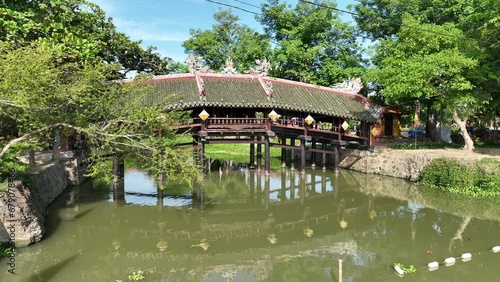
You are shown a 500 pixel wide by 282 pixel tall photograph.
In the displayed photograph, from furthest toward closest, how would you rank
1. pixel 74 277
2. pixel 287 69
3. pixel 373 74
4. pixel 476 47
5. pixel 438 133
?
pixel 287 69
pixel 438 133
pixel 373 74
pixel 476 47
pixel 74 277

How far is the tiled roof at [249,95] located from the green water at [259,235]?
15.5 feet

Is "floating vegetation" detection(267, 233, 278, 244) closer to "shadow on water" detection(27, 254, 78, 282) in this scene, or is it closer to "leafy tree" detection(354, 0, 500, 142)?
"shadow on water" detection(27, 254, 78, 282)

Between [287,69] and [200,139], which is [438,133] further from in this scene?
[200,139]

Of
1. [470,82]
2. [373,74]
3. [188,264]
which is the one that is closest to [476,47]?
[470,82]

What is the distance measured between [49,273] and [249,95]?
48.3 ft

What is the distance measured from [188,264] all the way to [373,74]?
17.1m

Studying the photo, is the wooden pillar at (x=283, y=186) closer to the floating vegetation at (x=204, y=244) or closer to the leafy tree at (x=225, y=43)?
the floating vegetation at (x=204, y=244)

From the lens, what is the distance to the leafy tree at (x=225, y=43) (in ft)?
115

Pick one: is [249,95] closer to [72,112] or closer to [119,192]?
[119,192]

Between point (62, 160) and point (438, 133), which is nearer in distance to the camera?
point (62, 160)

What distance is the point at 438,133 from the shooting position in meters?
29.1

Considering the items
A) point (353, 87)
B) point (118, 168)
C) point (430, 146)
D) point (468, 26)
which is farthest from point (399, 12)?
point (118, 168)

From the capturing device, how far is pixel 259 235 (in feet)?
41.3

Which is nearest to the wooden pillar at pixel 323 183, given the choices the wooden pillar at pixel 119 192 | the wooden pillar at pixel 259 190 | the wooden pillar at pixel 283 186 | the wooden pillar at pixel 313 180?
the wooden pillar at pixel 313 180
